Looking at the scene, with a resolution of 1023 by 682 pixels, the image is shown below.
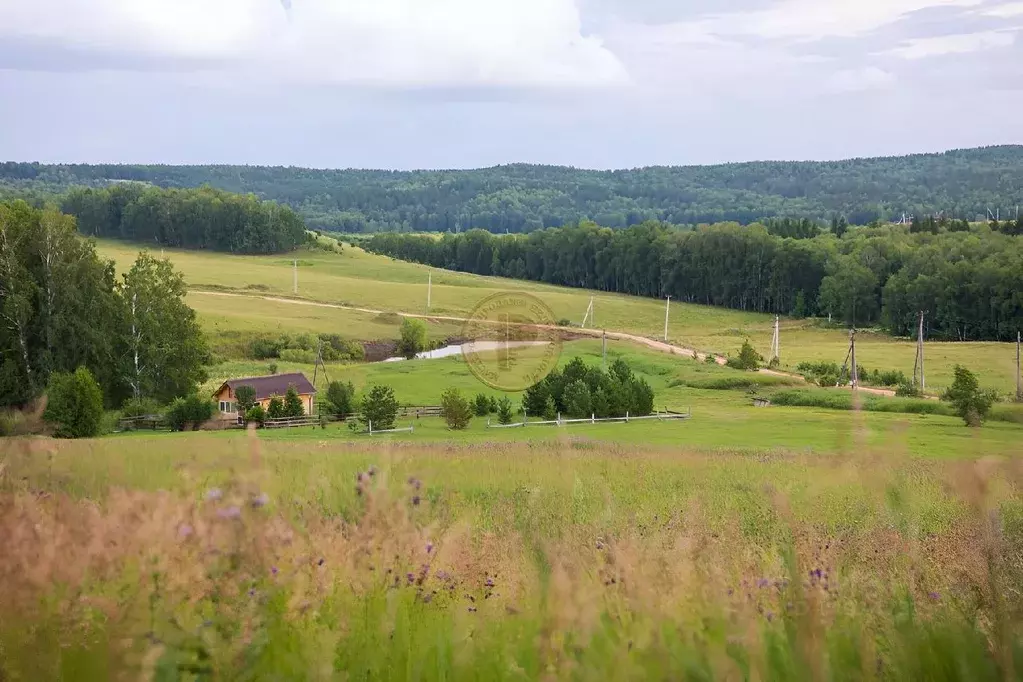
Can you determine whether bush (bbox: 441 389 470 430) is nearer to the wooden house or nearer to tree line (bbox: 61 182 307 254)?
the wooden house

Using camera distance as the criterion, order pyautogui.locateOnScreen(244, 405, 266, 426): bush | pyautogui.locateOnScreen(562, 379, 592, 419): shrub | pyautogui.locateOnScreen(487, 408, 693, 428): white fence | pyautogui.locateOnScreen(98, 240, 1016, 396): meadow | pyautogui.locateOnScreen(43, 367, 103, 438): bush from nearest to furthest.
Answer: pyautogui.locateOnScreen(43, 367, 103, 438): bush
pyautogui.locateOnScreen(487, 408, 693, 428): white fence
pyautogui.locateOnScreen(244, 405, 266, 426): bush
pyautogui.locateOnScreen(562, 379, 592, 419): shrub
pyautogui.locateOnScreen(98, 240, 1016, 396): meadow

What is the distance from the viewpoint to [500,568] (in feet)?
18.3

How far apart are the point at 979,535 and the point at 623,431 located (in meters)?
32.6

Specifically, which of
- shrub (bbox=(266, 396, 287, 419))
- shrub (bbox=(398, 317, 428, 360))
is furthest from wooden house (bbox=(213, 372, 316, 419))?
shrub (bbox=(398, 317, 428, 360))

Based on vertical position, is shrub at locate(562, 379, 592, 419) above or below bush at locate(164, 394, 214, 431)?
above

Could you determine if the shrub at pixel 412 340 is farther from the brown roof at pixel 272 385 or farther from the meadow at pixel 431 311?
the brown roof at pixel 272 385

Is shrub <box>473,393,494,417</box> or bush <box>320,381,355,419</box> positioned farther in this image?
shrub <box>473,393,494,417</box>

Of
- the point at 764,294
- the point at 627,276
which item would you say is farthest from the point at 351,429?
the point at 627,276

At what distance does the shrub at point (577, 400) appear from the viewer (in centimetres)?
4431

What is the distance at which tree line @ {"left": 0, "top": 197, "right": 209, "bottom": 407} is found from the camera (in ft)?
147

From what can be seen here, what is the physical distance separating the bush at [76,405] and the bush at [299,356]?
38.9 meters

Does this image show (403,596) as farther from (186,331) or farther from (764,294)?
(764,294)

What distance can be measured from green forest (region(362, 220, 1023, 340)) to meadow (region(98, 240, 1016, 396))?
5961 millimetres

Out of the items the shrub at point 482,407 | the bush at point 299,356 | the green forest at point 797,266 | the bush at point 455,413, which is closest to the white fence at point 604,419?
the bush at point 455,413
